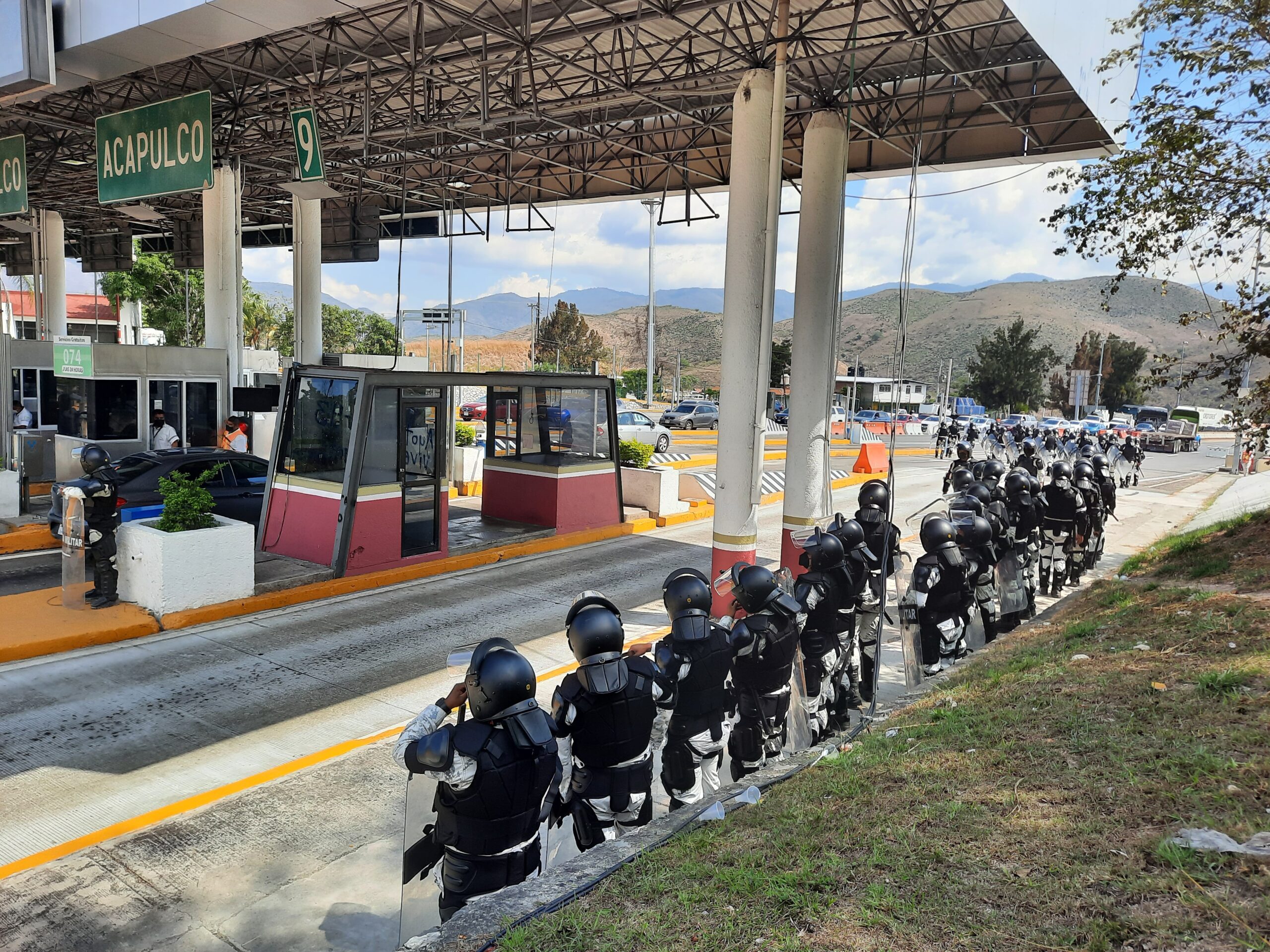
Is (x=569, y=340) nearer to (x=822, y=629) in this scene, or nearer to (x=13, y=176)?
(x=13, y=176)

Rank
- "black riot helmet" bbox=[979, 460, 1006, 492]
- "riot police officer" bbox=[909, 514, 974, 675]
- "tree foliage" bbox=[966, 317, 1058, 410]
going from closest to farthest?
"riot police officer" bbox=[909, 514, 974, 675], "black riot helmet" bbox=[979, 460, 1006, 492], "tree foliage" bbox=[966, 317, 1058, 410]

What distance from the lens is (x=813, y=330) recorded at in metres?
11.8

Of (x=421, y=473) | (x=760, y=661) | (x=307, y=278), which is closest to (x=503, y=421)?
(x=421, y=473)

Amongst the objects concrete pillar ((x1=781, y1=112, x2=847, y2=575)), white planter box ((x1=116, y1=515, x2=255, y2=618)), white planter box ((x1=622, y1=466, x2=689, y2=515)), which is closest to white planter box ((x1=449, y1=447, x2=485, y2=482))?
white planter box ((x1=622, y1=466, x2=689, y2=515))

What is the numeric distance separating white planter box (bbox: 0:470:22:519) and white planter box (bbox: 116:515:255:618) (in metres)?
5.76

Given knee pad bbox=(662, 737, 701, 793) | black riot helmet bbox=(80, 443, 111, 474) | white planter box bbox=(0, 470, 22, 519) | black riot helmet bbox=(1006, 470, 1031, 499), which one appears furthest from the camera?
white planter box bbox=(0, 470, 22, 519)

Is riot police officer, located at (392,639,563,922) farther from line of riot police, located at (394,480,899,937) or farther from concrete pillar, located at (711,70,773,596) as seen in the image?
concrete pillar, located at (711,70,773,596)

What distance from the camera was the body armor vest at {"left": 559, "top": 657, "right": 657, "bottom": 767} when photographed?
433 cm

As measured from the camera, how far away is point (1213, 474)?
32469 millimetres

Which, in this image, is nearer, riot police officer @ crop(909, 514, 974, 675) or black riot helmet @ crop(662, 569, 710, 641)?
black riot helmet @ crop(662, 569, 710, 641)

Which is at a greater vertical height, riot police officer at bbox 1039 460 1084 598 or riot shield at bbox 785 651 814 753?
riot police officer at bbox 1039 460 1084 598

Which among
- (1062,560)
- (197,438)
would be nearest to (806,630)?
(1062,560)

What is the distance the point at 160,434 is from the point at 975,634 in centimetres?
1456

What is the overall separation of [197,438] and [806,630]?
1514 centimetres
